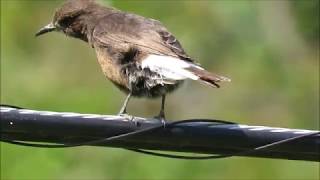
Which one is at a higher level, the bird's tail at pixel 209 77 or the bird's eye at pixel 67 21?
the bird's eye at pixel 67 21

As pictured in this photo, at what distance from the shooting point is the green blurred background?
13.5m

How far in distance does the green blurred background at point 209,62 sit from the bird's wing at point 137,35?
4.76m

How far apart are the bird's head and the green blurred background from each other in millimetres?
4277

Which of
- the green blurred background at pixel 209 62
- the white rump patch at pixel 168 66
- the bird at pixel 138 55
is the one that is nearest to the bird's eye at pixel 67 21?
the bird at pixel 138 55

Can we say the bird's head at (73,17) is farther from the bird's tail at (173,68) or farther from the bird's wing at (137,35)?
the bird's tail at (173,68)

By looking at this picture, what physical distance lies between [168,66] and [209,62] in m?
7.34

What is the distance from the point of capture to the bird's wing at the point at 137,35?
7195 mm

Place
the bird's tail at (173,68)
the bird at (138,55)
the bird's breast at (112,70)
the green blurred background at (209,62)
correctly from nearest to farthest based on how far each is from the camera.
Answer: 1. the bird's tail at (173,68)
2. the bird at (138,55)
3. the bird's breast at (112,70)
4. the green blurred background at (209,62)

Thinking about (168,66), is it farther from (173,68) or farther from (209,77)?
(209,77)

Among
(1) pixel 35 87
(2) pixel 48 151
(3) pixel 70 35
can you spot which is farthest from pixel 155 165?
(3) pixel 70 35

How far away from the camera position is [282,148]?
226 inches

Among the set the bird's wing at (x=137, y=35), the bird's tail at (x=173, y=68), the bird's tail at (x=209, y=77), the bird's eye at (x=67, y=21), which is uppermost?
the bird's eye at (x=67, y=21)

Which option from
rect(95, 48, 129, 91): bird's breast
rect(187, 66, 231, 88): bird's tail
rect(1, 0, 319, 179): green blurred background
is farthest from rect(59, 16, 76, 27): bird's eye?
rect(1, 0, 319, 179): green blurred background

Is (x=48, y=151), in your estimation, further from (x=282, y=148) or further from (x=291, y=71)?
(x=282, y=148)
